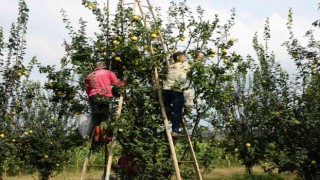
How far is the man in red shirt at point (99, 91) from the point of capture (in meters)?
5.02

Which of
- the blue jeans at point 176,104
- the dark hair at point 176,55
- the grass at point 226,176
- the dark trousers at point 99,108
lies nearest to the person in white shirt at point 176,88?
the blue jeans at point 176,104

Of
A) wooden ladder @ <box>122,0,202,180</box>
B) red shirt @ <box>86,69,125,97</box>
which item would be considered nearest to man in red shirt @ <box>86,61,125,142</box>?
red shirt @ <box>86,69,125,97</box>

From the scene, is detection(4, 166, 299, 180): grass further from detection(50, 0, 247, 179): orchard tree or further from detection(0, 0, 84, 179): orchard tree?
detection(50, 0, 247, 179): orchard tree

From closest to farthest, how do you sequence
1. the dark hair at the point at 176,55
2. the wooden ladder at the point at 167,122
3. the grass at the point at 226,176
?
1. the wooden ladder at the point at 167,122
2. the dark hair at the point at 176,55
3. the grass at the point at 226,176

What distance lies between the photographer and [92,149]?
5.26 m

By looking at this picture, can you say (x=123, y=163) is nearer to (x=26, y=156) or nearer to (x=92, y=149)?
(x=92, y=149)

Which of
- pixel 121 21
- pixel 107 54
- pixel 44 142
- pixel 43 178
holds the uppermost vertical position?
pixel 121 21

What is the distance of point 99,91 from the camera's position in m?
5.02

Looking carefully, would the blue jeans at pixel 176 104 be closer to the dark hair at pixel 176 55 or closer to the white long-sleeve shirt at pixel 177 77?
the white long-sleeve shirt at pixel 177 77

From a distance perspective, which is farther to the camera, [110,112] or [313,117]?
[313,117]

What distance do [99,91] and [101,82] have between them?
121 millimetres

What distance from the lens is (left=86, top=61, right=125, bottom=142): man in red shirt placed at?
502cm

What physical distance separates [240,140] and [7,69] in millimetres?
5867

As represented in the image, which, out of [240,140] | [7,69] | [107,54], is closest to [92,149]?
[107,54]
